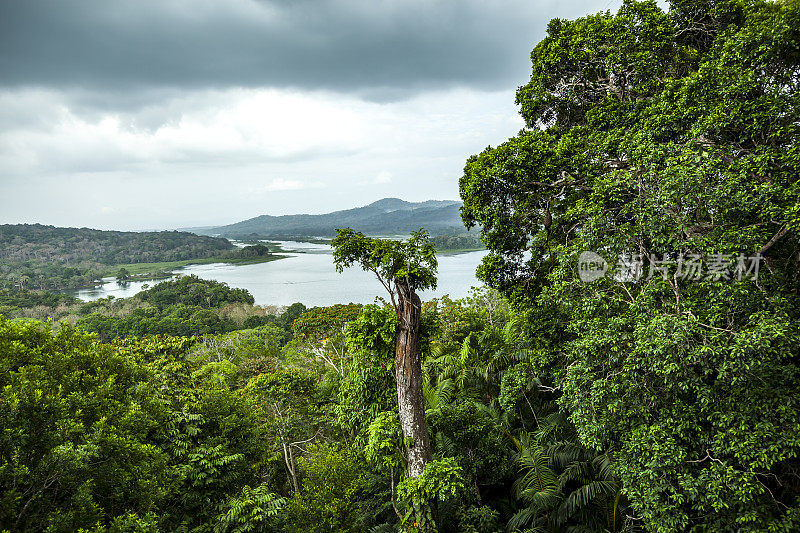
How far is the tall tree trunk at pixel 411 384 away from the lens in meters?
5.55

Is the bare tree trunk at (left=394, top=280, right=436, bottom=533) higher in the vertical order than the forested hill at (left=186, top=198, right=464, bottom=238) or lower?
lower

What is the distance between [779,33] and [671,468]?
212 inches

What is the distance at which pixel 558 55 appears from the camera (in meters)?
7.26

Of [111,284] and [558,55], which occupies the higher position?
[558,55]

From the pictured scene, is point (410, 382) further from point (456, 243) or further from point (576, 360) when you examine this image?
point (456, 243)

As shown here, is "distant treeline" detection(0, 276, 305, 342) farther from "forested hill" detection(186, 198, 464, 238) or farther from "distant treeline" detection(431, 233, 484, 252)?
"forested hill" detection(186, 198, 464, 238)

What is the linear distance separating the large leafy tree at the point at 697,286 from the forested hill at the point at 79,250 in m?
103

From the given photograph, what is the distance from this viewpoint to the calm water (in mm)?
43603

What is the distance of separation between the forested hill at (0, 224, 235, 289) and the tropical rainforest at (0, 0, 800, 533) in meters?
98.3

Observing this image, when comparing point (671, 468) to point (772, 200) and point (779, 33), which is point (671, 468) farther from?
point (779, 33)

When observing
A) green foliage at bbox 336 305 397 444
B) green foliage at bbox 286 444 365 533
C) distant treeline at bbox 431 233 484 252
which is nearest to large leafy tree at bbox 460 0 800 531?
green foliage at bbox 336 305 397 444

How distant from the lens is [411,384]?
562cm

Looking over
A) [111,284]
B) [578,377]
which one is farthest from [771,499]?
[111,284]

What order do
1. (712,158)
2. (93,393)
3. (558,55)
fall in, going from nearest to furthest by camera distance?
(712,158) < (93,393) < (558,55)
